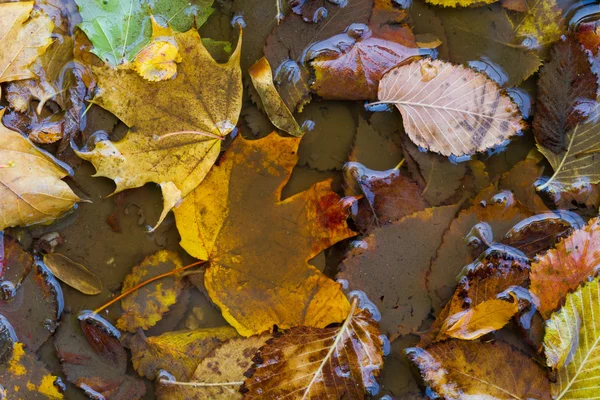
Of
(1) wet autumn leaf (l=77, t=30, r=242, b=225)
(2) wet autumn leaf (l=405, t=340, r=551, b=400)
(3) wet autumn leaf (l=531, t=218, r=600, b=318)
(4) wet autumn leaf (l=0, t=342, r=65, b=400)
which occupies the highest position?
(1) wet autumn leaf (l=77, t=30, r=242, b=225)

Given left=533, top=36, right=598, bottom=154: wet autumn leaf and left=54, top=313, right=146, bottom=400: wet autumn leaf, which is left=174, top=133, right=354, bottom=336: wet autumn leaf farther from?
left=533, top=36, right=598, bottom=154: wet autumn leaf

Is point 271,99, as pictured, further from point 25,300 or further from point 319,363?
point 25,300

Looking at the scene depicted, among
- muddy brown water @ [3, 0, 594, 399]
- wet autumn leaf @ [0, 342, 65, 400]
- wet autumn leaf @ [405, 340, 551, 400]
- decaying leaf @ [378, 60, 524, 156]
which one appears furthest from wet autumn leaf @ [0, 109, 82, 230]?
wet autumn leaf @ [405, 340, 551, 400]

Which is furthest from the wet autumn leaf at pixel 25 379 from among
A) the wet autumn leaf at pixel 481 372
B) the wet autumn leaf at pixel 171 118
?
the wet autumn leaf at pixel 481 372

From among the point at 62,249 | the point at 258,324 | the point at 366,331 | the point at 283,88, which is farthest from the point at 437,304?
the point at 62,249

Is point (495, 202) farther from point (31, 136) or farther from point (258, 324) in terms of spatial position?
point (31, 136)

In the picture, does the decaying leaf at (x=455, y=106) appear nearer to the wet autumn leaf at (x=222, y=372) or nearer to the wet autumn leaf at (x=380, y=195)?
the wet autumn leaf at (x=380, y=195)
